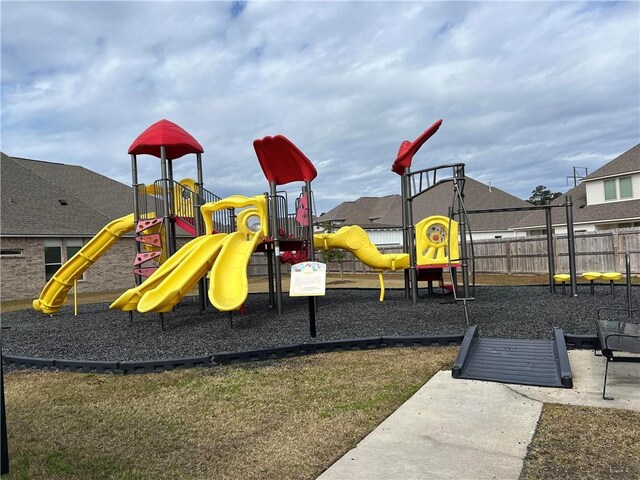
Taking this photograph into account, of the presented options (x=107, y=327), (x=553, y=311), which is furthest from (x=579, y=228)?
Result: (x=107, y=327)

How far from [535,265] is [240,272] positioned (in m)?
18.5

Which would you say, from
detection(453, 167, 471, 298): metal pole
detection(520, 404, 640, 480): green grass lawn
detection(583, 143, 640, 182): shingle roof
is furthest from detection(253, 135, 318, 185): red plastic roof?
detection(583, 143, 640, 182): shingle roof

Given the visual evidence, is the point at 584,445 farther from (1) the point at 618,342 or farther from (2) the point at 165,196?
(2) the point at 165,196

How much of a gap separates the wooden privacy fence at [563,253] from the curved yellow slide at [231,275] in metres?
10.0

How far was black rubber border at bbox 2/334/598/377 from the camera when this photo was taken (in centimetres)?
677

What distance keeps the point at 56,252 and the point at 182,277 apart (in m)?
15.0

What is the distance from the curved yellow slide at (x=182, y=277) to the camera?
9008 mm

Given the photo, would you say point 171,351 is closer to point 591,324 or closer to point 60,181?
point 591,324

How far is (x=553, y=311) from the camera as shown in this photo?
965 cm

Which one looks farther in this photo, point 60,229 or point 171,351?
point 60,229

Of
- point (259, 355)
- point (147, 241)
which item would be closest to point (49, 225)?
point (147, 241)

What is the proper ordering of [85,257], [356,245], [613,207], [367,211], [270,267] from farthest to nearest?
[367,211] < [613,207] < [356,245] < [270,267] < [85,257]

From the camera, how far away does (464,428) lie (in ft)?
13.3

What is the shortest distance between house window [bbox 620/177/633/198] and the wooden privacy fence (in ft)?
25.0
